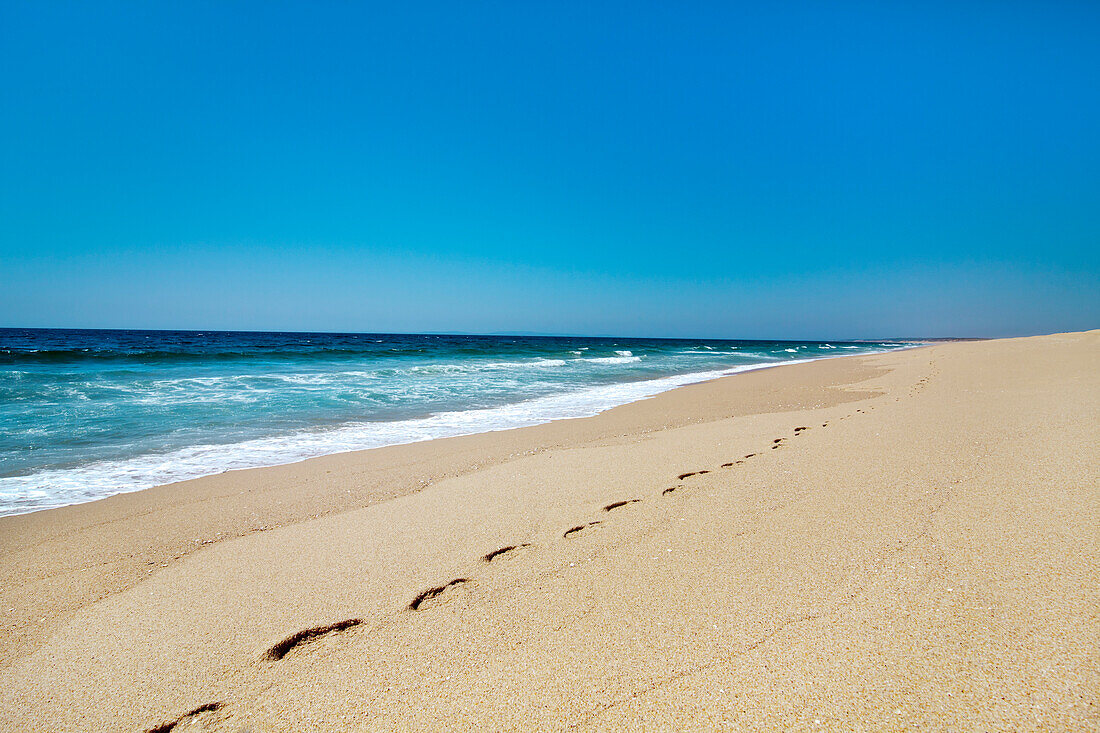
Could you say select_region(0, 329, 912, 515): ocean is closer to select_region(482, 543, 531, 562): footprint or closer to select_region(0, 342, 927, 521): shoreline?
select_region(0, 342, 927, 521): shoreline

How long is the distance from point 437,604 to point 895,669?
5.65ft

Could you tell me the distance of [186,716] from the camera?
1.68m

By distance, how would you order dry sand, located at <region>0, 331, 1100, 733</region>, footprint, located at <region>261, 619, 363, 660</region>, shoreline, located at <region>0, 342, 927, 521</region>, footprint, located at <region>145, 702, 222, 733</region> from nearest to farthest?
dry sand, located at <region>0, 331, 1100, 733</region> → footprint, located at <region>145, 702, 222, 733</region> → footprint, located at <region>261, 619, 363, 660</region> → shoreline, located at <region>0, 342, 927, 521</region>

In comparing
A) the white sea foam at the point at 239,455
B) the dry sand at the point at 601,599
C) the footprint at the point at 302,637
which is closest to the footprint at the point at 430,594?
the dry sand at the point at 601,599

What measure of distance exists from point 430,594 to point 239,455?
15.5 ft

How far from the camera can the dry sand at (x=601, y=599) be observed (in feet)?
4.80

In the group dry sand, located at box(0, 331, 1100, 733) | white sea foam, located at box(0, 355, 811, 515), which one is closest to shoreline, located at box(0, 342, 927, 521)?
white sea foam, located at box(0, 355, 811, 515)

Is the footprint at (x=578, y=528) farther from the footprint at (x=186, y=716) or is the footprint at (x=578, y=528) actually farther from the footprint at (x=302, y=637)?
the footprint at (x=186, y=716)

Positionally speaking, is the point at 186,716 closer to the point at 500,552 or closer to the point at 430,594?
the point at 430,594

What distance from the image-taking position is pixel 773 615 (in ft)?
5.91

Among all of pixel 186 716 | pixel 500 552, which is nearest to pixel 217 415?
pixel 500 552

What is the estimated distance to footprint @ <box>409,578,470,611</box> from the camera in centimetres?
223

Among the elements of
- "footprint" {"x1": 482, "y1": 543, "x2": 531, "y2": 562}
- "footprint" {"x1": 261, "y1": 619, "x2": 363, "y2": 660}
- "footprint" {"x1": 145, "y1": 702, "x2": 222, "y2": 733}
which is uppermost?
"footprint" {"x1": 482, "y1": 543, "x2": 531, "y2": 562}

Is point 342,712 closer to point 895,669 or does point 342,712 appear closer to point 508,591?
point 508,591
